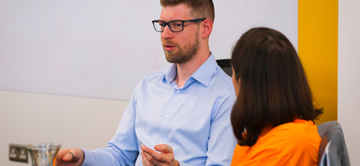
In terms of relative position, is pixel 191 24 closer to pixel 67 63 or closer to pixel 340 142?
pixel 340 142

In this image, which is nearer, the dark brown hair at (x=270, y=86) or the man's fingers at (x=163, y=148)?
the dark brown hair at (x=270, y=86)

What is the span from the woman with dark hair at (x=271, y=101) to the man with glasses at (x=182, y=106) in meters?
0.39

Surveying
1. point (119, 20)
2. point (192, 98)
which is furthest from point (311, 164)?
point (119, 20)

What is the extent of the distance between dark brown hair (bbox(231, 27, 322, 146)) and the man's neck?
0.58 m

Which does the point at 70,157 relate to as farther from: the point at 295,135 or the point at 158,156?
the point at 295,135

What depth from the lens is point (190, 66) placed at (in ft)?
5.32

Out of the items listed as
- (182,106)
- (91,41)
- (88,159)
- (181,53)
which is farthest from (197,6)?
(91,41)

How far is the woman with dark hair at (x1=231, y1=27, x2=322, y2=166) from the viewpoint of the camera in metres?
0.95

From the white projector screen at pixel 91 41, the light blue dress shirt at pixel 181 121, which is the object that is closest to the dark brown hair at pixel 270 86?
the light blue dress shirt at pixel 181 121

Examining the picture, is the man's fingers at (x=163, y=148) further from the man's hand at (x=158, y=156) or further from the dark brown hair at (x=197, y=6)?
the dark brown hair at (x=197, y=6)

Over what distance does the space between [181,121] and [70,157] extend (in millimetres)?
500

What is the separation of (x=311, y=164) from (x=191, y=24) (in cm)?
87

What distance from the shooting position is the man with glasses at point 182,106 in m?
1.45

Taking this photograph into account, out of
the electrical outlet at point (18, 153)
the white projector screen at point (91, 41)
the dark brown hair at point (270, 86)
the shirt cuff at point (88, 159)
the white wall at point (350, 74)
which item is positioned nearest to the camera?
the dark brown hair at point (270, 86)
